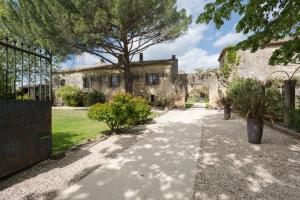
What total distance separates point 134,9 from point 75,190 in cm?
1418

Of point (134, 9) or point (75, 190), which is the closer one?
point (75, 190)

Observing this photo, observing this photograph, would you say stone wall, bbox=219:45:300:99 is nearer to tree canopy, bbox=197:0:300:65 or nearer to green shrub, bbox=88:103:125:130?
tree canopy, bbox=197:0:300:65

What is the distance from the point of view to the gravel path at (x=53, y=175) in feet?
10.6

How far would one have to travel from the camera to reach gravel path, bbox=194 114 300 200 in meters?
3.21

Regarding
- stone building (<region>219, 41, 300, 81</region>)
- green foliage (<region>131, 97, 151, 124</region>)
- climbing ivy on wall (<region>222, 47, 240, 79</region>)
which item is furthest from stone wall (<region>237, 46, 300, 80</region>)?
green foliage (<region>131, 97, 151, 124</region>)

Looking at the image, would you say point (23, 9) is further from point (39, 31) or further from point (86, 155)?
point (86, 155)

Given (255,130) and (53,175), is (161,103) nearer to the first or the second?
(255,130)

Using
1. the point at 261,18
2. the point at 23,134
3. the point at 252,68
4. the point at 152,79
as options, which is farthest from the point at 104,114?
the point at 252,68

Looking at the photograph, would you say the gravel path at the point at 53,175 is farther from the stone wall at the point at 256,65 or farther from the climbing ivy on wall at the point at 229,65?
the stone wall at the point at 256,65

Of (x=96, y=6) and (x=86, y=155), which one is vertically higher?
(x=96, y=6)

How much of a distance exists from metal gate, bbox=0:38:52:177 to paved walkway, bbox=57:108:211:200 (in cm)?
135

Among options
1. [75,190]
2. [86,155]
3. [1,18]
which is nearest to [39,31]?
[1,18]

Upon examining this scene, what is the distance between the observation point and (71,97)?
26047 millimetres

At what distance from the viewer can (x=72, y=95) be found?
25953 mm
